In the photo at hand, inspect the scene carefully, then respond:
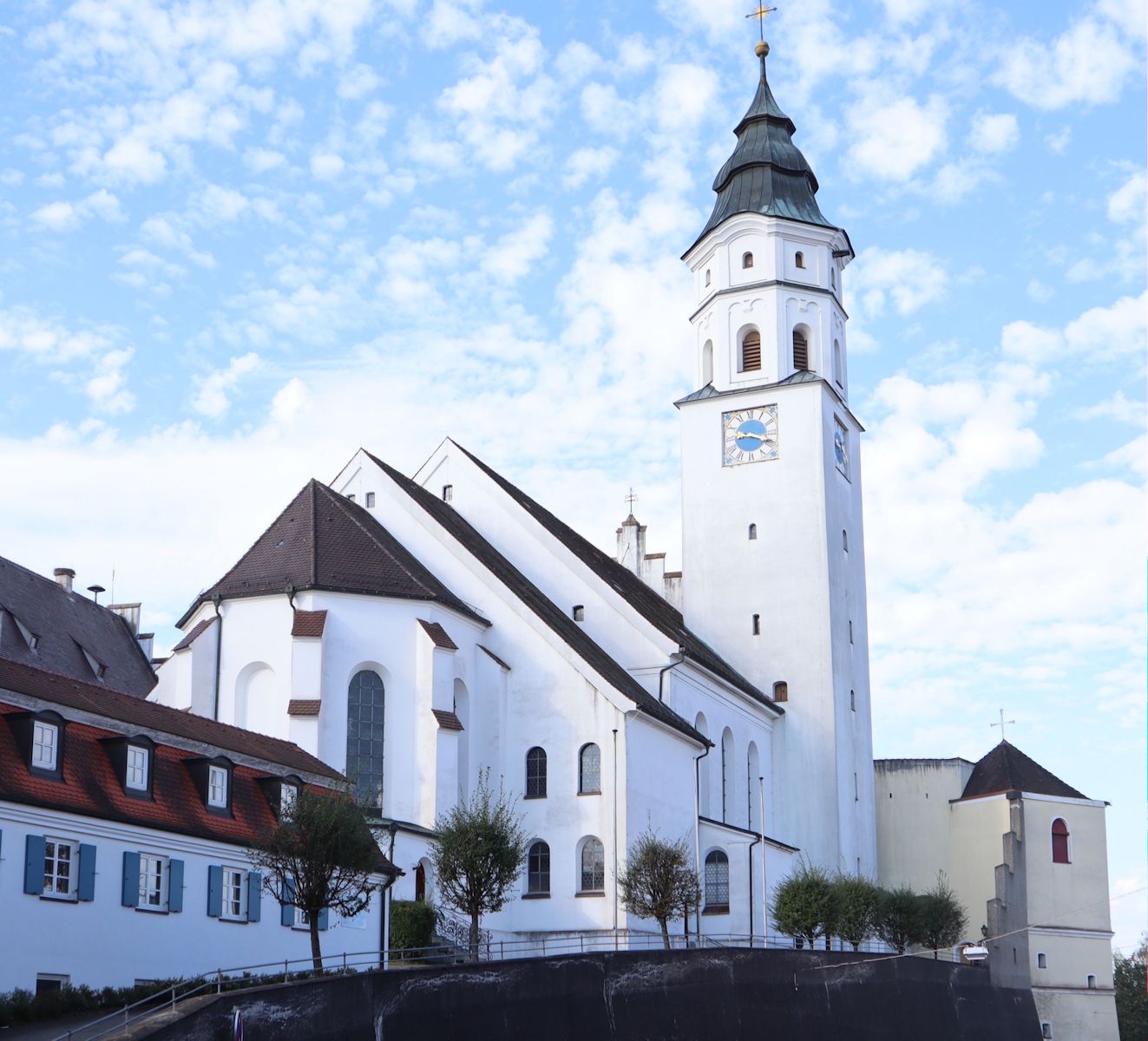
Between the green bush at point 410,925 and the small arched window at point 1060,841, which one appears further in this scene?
the small arched window at point 1060,841

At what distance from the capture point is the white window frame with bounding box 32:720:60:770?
25125 millimetres

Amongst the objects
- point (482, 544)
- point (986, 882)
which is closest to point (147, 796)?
point (482, 544)

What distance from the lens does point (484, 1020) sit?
91.8 ft

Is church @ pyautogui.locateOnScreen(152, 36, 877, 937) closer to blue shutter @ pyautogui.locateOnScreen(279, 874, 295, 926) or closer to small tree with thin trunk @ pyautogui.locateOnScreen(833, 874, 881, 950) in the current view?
small tree with thin trunk @ pyautogui.locateOnScreen(833, 874, 881, 950)

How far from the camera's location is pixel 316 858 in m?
27.3

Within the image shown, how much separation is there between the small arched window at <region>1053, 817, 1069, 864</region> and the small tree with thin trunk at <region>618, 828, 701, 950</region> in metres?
23.9

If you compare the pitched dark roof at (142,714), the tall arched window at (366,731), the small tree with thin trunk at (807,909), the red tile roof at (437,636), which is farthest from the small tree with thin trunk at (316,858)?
the small tree with thin trunk at (807,909)

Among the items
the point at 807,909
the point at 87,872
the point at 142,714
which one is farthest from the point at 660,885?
the point at 87,872

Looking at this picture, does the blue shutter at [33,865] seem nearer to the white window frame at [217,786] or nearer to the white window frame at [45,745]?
the white window frame at [45,745]

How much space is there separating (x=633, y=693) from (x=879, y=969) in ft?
31.7

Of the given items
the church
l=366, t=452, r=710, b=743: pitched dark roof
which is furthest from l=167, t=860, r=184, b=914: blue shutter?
l=366, t=452, r=710, b=743: pitched dark roof

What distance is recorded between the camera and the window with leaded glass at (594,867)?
1661 inches

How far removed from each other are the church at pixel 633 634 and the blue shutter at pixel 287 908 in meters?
7.94

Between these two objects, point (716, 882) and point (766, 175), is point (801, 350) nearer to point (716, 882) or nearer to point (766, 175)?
point (766, 175)
